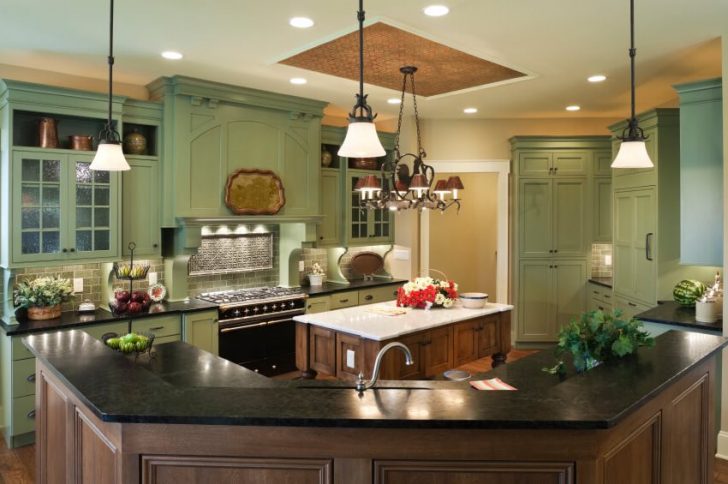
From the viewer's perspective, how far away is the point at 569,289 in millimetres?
6715

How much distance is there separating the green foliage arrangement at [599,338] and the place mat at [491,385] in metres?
0.33

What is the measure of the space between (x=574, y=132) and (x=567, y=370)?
4.77 meters

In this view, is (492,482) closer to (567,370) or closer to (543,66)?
(567,370)

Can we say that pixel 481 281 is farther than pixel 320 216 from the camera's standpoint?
Yes

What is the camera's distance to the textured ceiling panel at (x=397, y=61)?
3857mm

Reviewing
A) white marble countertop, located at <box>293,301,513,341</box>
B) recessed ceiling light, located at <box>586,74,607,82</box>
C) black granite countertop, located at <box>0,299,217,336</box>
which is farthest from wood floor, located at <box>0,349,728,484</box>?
recessed ceiling light, located at <box>586,74,607,82</box>

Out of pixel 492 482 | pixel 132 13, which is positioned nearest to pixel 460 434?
pixel 492 482

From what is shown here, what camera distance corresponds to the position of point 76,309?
4.61 m

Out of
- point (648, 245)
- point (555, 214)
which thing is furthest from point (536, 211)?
point (648, 245)

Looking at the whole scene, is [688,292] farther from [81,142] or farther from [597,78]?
[81,142]

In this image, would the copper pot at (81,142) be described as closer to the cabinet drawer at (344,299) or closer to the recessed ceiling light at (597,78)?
the cabinet drawer at (344,299)

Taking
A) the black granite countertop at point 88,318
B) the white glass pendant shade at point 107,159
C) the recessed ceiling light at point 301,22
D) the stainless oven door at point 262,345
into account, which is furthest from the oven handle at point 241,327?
the recessed ceiling light at point 301,22

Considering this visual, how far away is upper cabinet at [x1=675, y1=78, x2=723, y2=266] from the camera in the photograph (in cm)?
395

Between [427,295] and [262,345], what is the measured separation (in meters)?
1.67
